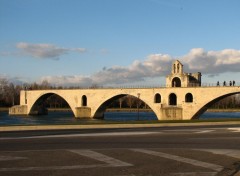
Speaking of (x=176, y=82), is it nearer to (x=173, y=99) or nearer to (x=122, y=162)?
(x=173, y=99)

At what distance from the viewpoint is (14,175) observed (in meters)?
9.64

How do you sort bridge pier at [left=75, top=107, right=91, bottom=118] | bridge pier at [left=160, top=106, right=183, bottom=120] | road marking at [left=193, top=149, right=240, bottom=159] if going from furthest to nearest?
1. bridge pier at [left=75, top=107, right=91, bottom=118]
2. bridge pier at [left=160, top=106, right=183, bottom=120]
3. road marking at [left=193, top=149, right=240, bottom=159]

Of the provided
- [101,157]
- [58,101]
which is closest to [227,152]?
[101,157]

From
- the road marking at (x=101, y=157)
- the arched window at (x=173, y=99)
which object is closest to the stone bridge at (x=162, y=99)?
the arched window at (x=173, y=99)

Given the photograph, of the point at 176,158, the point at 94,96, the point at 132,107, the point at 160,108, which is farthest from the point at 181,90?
the point at 132,107

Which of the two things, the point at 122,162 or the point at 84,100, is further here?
the point at 84,100

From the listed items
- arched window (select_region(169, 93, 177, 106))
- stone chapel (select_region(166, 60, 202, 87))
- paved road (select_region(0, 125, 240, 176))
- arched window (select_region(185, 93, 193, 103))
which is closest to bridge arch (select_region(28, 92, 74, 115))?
stone chapel (select_region(166, 60, 202, 87))

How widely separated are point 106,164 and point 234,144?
8293mm

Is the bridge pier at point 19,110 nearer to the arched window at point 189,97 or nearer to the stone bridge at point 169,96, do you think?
the stone bridge at point 169,96

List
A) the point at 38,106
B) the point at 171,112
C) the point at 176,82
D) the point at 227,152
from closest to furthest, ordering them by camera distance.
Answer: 1. the point at 227,152
2. the point at 171,112
3. the point at 176,82
4. the point at 38,106

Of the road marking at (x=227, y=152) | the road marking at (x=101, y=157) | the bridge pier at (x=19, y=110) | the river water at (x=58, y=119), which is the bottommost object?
the river water at (x=58, y=119)

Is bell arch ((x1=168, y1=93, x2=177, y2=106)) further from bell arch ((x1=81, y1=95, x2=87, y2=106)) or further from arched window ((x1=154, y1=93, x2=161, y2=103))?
bell arch ((x1=81, y1=95, x2=87, y2=106))

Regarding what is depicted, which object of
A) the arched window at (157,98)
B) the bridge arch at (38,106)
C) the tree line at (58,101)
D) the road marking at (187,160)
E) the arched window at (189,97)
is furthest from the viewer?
the tree line at (58,101)

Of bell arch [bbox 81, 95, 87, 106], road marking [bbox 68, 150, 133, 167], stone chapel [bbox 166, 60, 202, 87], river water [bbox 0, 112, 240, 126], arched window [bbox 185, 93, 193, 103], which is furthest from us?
bell arch [bbox 81, 95, 87, 106]
